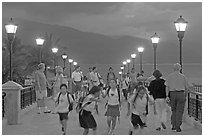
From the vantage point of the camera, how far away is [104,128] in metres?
10.4

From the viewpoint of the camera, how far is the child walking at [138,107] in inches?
341

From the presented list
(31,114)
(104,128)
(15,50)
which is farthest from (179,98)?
(15,50)

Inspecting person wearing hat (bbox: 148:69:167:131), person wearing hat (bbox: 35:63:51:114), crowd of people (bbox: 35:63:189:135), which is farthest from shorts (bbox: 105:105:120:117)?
person wearing hat (bbox: 35:63:51:114)

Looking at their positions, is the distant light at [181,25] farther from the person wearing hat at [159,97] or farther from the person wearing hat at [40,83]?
the person wearing hat at [40,83]

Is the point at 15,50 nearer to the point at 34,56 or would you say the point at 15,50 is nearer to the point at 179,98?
the point at 34,56

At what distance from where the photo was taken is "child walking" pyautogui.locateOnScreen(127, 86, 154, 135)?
28.4 feet

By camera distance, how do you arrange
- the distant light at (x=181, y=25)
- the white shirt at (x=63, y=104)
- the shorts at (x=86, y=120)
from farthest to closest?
1. the distant light at (x=181, y=25)
2. the white shirt at (x=63, y=104)
3. the shorts at (x=86, y=120)

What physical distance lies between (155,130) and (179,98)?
0.97m

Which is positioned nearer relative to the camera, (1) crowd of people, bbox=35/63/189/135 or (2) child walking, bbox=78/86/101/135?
(2) child walking, bbox=78/86/101/135

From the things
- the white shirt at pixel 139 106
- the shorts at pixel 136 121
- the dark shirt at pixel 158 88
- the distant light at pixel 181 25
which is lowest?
the shorts at pixel 136 121

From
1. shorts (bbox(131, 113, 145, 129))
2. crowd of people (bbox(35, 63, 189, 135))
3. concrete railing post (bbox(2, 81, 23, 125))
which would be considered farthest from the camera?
concrete railing post (bbox(2, 81, 23, 125))

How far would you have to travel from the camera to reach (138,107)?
865 cm

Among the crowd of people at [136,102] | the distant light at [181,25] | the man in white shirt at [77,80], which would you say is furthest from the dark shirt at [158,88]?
the man in white shirt at [77,80]

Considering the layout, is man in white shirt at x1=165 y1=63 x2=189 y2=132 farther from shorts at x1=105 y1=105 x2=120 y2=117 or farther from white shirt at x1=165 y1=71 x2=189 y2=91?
shorts at x1=105 y1=105 x2=120 y2=117
